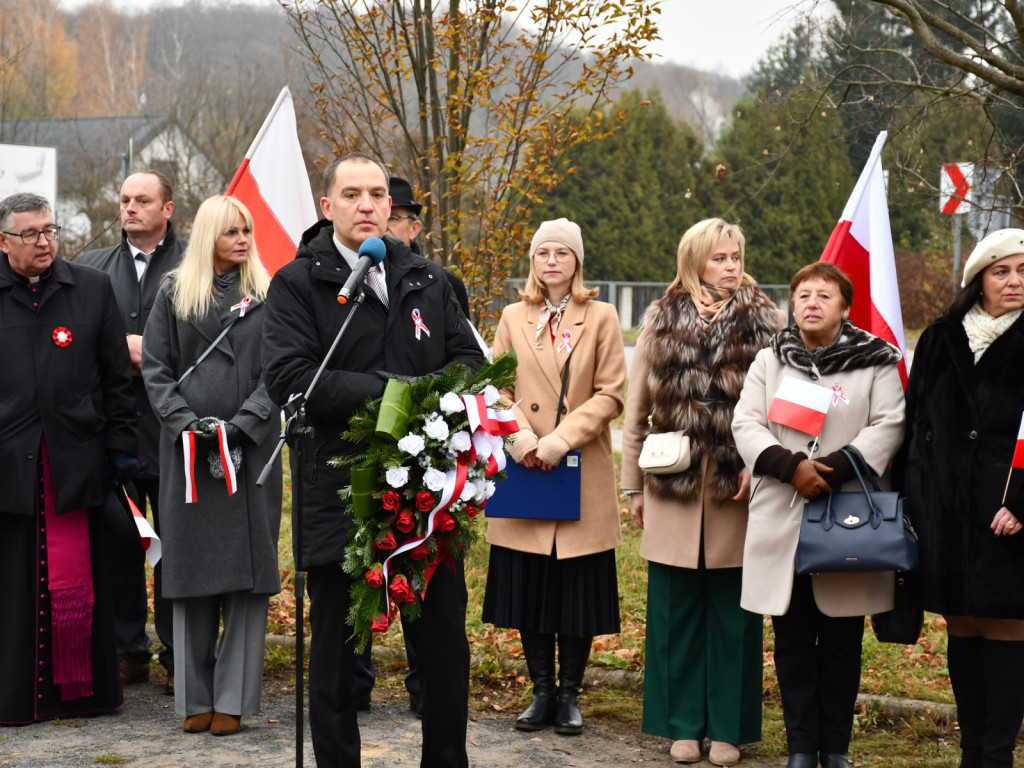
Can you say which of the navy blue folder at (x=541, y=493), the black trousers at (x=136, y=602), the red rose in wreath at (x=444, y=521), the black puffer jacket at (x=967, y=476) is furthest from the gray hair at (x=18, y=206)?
the black puffer jacket at (x=967, y=476)

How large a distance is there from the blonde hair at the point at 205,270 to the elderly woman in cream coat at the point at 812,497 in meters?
2.40

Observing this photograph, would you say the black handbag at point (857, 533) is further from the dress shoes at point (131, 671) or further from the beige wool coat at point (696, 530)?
the dress shoes at point (131, 671)

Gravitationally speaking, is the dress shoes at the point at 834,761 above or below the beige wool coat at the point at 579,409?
below

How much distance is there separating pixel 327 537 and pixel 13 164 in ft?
30.7

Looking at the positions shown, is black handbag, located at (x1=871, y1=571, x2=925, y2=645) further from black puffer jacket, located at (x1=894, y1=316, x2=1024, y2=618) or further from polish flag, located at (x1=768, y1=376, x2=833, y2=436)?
polish flag, located at (x1=768, y1=376, x2=833, y2=436)

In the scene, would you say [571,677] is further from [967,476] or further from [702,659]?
[967,476]

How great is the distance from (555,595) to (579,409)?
2.95 feet

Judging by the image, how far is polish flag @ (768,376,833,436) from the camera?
494 cm

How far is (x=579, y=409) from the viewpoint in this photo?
5766 millimetres

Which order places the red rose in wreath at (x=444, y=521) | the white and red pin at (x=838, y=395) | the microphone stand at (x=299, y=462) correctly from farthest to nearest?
the white and red pin at (x=838, y=395) < the red rose in wreath at (x=444, y=521) < the microphone stand at (x=299, y=462)

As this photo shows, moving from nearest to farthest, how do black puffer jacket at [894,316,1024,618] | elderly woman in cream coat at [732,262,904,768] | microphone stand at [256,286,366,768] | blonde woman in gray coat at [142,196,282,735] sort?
microphone stand at [256,286,366,768]
black puffer jacket at [894,316,1024,618]
elderly woman in cream coat at [732,262,904,768]
blonde woman in gray coat at [142,196,282,735]

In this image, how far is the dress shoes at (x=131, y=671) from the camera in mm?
6500

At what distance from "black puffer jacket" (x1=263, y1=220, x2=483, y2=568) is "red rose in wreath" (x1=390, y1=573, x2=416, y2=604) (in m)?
0.27

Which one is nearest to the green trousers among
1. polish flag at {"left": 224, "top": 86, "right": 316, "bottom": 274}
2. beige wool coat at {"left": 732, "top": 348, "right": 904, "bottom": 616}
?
beige wool coat at {"left": 732, "top": 348, "right": 904, "bottom": 616}
